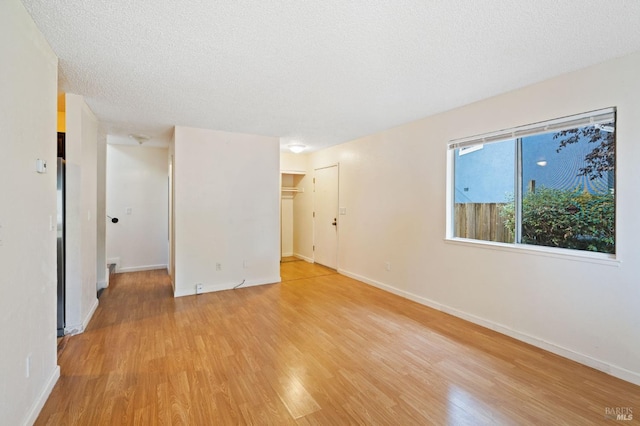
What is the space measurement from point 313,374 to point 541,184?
2831 millimetres

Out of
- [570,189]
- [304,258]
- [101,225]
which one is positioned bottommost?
[304,258]

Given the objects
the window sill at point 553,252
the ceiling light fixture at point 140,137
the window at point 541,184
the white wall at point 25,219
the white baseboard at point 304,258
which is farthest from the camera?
the white baseboard at point 304,258

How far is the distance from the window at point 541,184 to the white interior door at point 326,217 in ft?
8.38

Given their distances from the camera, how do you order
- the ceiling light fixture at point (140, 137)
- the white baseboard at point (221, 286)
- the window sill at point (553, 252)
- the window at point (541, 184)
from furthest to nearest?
1. the ceiling light fixture at point (140, 137)
2. the white baseboard at point (221, 286)
3. the window at point (541, 184)
4. the window sill at point (553, 252)

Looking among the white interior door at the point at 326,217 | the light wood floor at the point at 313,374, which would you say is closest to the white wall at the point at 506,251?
the light wood floor at the point at 313,374

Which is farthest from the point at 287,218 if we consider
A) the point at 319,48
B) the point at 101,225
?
the point at 319,48

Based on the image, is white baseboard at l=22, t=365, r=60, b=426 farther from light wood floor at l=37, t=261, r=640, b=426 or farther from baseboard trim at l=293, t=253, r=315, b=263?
baseboard trim at l=293, t=253, r=315, b=263

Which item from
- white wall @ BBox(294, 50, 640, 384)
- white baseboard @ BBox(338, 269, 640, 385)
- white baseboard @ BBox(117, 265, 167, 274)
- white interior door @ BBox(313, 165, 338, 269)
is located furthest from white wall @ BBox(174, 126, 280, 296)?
Answer: white baseboard @ BBox(338, 269, 640, 385)

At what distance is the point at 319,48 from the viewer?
209 centimetres

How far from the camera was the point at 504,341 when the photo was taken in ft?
9.15

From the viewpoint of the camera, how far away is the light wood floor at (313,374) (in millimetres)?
1801

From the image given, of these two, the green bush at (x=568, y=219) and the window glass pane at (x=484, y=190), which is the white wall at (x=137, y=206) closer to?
the window glass pane at (x=484, y=190)

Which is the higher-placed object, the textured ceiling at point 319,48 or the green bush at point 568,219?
the textured ceiling at point 319,48

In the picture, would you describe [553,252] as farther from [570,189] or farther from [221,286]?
[221,286]
